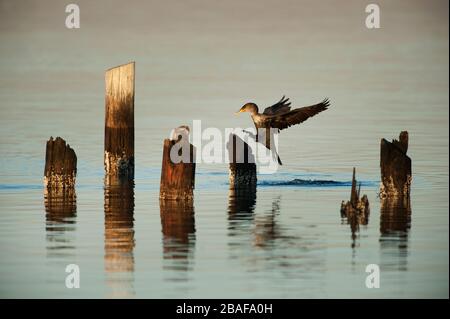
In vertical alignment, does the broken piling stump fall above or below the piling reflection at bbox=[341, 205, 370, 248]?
above

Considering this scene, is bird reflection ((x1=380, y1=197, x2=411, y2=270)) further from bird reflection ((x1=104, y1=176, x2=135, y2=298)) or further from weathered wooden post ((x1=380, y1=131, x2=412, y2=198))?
bird reflection ((x1=104, y1=176, x2=135, y2=298))

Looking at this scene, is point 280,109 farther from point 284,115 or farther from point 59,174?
point 59,174

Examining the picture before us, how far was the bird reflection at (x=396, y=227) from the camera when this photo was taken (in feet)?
74.9

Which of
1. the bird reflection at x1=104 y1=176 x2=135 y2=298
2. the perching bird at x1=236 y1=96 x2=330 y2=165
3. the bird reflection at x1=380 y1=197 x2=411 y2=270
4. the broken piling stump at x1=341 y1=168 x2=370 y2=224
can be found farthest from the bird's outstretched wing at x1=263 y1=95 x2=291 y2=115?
the broken piling stump at x1=341 y1=168 x2=370 y2=224

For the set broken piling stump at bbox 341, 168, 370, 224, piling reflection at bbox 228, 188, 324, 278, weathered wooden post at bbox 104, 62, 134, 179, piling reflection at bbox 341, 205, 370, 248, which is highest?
weathered wooden post at bbox 104, 62, 134, 179

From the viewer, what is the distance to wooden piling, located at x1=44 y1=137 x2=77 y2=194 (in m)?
29.2

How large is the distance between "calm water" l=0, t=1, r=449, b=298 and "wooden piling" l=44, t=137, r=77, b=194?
450mm

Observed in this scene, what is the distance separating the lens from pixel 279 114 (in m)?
30.9

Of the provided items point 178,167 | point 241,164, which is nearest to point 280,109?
point 241,164

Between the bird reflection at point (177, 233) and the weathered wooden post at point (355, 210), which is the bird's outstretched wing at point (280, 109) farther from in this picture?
the weathered wooden post at point (355, 210)

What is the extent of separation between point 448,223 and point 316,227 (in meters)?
2.41
